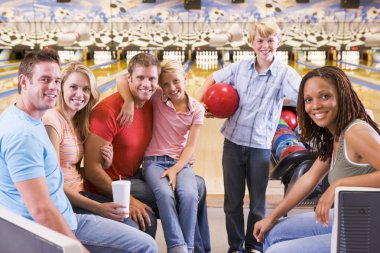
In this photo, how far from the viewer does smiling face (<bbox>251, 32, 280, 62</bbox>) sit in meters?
2.20

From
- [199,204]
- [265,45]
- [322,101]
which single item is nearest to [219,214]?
[199,204]

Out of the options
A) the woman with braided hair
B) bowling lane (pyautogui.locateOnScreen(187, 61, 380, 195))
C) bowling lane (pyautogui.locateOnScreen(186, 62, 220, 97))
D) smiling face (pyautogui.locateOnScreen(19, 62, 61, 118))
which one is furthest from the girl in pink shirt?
bowling lane (pyautogui.locateOnScreen(186, 62, 220, 97))

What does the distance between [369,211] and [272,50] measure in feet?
4.11

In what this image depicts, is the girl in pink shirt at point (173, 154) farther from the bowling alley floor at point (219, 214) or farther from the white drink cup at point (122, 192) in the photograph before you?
the bowling alley floor at point (219, 214)

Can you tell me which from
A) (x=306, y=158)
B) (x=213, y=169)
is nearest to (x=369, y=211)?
(x=306, y=158)

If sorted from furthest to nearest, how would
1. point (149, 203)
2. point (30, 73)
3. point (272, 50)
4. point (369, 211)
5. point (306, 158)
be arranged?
point (306, 158), point (272, 50), point (149, 203), point (30, 73), point (369, 211)

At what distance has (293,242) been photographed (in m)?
1.48

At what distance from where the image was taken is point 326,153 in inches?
64.6

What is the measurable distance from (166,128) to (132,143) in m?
0.16

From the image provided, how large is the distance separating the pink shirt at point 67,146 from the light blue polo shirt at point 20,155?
1.25 ft

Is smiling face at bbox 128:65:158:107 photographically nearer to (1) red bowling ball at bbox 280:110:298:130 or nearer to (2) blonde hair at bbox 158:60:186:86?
(2) blonde hair at bbox 158:60:186:86

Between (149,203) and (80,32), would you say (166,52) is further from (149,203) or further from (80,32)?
(149,203)

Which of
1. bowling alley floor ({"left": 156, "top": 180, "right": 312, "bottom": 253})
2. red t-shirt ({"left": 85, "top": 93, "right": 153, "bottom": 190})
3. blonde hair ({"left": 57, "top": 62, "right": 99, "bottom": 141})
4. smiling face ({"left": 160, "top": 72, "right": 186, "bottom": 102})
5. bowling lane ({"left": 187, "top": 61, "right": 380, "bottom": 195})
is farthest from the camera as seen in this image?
bowling lane ({"left": 187, "top": 61, "right": 380, "bottom": 195})

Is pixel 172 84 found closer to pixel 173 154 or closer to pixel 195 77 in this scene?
pixel 173 154
